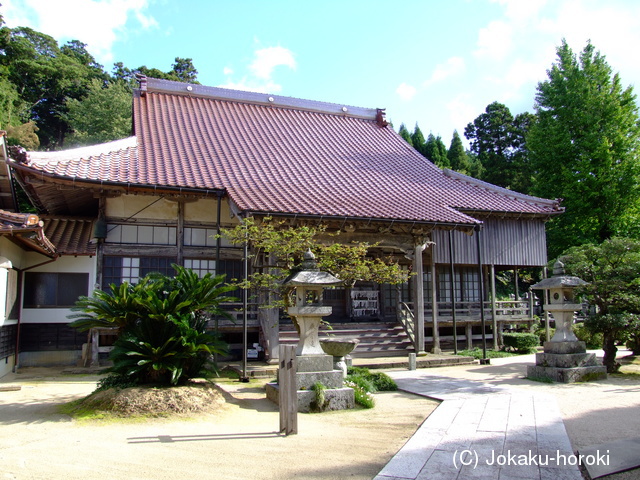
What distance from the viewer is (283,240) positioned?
1009 centimetres

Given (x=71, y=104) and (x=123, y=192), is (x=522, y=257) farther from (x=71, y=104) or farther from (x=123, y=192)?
(x=71, y=104)

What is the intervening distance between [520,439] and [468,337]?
11402mm

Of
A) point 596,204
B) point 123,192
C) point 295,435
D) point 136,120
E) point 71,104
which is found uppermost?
point 71,104

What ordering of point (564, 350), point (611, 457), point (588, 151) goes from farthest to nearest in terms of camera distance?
point (588, 151)
point (564, 350)
point (611, 457)

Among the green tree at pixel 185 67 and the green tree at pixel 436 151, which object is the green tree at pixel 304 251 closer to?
the green tree at pixel 436 151

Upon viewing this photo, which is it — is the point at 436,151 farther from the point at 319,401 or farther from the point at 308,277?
the point at 319,401

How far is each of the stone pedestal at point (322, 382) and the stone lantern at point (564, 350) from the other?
519cm

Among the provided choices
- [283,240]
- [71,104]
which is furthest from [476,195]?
[71,104]

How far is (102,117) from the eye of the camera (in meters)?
26.2

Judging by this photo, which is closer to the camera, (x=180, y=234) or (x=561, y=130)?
(x=180, y=234)

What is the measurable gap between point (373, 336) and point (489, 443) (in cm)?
871

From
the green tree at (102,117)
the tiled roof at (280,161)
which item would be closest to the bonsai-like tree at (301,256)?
the tiled roof at (280,161)

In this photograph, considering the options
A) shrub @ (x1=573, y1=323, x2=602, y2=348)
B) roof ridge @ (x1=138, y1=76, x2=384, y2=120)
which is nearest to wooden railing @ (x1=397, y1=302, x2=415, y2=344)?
shrub @ (x1=573, y1=323, x2=602, y2=348)

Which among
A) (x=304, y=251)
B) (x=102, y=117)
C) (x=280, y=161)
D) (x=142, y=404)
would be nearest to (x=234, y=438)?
(x=142, y=404)
